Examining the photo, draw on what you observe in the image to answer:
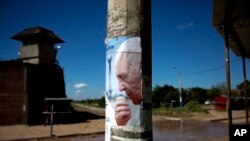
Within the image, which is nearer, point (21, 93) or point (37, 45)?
point (21, 93)

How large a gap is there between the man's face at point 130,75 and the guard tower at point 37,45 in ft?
108

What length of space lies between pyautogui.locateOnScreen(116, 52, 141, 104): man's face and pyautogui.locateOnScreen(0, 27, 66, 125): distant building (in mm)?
28777

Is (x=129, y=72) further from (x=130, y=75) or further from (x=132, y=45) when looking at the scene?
(x=132, y=45)

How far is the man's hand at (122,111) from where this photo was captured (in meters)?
2.63

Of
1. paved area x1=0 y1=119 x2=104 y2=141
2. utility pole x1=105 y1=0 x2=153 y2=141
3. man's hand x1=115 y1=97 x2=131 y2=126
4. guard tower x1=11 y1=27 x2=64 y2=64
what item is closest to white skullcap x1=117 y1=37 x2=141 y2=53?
utility pole x1=105 y1=0 x2=153 y2=141

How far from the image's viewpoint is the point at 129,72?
266 centimetres

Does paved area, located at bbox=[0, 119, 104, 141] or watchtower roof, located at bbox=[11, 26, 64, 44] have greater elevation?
watchtower roof, located at bbox=[11, 26, 64, 44]

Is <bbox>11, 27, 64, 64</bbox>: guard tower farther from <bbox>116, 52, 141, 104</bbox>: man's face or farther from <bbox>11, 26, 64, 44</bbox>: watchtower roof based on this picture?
<bbox>116, 52, 141, 104</bbox>: man's face

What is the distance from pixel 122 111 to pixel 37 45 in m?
33.6

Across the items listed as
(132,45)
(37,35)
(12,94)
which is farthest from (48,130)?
(132,45)

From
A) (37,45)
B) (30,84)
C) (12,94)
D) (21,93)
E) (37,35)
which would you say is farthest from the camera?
(37,35)

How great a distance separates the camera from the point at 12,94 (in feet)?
96.7

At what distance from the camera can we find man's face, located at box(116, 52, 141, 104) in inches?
104

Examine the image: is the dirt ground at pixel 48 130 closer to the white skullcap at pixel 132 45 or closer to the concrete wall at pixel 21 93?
the concrete wall at pixel 21 93
